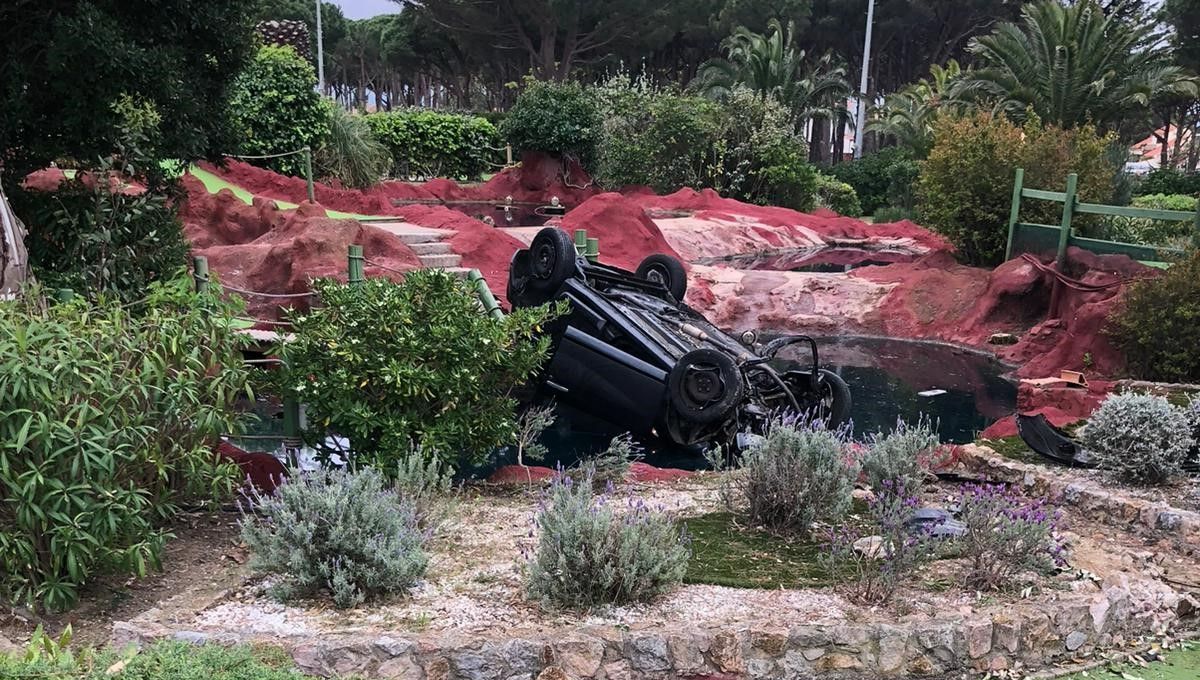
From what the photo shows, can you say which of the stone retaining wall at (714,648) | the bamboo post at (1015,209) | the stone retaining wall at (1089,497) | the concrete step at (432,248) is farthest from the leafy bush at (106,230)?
the bamboo post at (1015,209)

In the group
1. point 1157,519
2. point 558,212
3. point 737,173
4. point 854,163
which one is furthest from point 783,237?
point 1157,519

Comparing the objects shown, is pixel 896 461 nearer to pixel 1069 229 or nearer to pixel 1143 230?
pixel 1069 229

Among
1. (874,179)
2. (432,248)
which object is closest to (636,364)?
(432,248)

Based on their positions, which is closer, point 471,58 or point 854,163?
point 854,163

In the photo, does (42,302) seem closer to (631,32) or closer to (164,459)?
(164,459)

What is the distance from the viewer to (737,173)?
1207 inches

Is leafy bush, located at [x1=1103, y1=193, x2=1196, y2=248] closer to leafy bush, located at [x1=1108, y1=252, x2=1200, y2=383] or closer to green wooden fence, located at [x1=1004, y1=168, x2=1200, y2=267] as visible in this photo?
green wooden fence, located at [x1=1004, y1=168, x2=1200, y2=267]

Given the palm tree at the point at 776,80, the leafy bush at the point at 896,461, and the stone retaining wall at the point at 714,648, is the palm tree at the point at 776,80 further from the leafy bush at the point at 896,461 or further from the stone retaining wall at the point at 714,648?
the stone retaining wall at the point at 714,648

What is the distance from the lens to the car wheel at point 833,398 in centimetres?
984

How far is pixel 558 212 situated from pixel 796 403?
19132mm

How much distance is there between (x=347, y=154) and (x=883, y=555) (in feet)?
73.2

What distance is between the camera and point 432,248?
17.0 meters

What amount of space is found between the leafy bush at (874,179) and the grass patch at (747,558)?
28.8m

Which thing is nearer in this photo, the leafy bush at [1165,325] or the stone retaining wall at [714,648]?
the stone retaining wall at [714,648]
